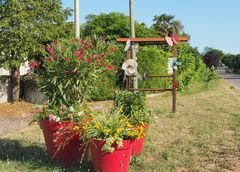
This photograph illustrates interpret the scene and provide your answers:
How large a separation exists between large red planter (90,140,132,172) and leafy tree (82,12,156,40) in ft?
53.4

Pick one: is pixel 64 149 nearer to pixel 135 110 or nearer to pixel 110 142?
pixel 110 142

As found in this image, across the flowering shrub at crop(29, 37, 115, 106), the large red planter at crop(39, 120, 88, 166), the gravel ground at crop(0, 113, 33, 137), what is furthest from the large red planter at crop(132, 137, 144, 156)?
the gravel ground at crop(0, 113, 33, 137)

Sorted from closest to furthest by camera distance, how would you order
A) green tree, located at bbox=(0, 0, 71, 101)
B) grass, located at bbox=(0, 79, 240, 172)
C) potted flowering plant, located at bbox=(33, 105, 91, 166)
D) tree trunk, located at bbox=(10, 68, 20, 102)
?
potted flowering plant, located at bbox=(33, 105, 91, 166) < grass, located at bbox=(0, 79, 240, 172) < green tree, located at bbox=(0, 0, 71, 101) < tree trunk, located at bbox=(10, 68, 20, 102)

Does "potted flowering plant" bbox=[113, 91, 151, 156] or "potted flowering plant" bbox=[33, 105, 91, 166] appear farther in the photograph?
"potted flowering plant" bbox=[113, 91, 151, 156]

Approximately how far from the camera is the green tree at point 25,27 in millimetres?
10688

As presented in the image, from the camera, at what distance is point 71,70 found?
4.91 metres

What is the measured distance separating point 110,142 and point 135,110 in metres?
1.58

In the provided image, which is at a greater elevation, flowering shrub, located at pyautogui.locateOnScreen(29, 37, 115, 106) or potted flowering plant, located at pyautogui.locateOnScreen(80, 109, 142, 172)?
flowering shrub, located at pyautogui.locateOnScreen(29, 37, 115, 106)

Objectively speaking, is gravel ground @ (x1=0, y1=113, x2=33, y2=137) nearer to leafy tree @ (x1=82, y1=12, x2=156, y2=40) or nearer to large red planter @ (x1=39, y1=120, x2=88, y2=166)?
large red planter @ (x1=39, y1=120, x2=88, y2=166)

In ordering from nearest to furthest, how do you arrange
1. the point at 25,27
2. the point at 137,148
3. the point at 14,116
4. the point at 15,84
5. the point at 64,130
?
the point at 64,130, the point at 137,148, the point at 14,116, the point at 25,27, the point at 15,84

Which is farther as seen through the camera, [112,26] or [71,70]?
[112,26]

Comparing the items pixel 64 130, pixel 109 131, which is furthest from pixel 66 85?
pixel 109 131

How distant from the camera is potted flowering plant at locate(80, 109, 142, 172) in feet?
13.5

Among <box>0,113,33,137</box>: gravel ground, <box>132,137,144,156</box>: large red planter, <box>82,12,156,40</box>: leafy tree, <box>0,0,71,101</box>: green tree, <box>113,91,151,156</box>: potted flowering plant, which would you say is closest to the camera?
<box>113,91,151,156</box>: potted flowering plant
